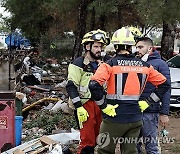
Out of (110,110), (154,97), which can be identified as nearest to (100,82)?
(110,110)

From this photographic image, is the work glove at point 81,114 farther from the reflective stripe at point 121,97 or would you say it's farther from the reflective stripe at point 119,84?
the reflective stripe at point 119,84

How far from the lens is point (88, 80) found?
5.59m

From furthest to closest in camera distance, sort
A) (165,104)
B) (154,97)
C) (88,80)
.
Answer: (88,80), (165,104), (154,97)

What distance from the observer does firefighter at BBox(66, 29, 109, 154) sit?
5.52 m

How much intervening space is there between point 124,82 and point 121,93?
0.40ft

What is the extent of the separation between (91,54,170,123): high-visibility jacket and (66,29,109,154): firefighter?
93 centimetres

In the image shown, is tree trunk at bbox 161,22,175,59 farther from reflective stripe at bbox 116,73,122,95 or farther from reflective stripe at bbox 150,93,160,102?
reflective stripe at bbox 116,73,122,95

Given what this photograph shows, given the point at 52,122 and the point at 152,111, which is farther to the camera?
the point at 52,122

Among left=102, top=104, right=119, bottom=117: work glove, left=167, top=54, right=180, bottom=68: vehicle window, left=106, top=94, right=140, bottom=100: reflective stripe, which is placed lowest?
left=102, top=104, right=119, bottom=117: work glove

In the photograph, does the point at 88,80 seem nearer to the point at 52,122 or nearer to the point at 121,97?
the point at 121,97

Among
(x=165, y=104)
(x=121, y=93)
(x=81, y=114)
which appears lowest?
(x=81, y=114)

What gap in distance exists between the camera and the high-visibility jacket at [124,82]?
4512mm

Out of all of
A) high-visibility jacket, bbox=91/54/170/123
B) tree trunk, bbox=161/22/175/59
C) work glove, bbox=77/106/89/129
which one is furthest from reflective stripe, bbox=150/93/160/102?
tree trunk, bbox=161/22/175/59

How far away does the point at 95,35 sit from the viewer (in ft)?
18.1
